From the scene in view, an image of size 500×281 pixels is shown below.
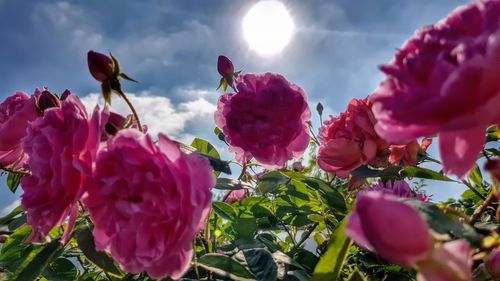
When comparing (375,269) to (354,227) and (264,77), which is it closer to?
(264,77)

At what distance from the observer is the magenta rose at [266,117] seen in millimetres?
1156

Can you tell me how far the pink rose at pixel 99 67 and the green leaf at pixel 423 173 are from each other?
616 millimetres

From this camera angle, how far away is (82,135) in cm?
71

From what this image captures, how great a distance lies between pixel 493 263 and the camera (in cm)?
56

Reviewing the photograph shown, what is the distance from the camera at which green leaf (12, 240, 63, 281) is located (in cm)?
87

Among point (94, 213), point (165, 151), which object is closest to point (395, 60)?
point (165, 151)

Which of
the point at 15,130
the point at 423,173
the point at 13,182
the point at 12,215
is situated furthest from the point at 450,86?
the point at 13,182

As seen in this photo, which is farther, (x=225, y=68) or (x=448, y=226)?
(x=225, y=68)

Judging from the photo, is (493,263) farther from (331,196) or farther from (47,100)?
(47,100)

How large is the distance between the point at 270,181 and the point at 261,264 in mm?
433

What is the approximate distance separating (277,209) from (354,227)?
0.93 metres

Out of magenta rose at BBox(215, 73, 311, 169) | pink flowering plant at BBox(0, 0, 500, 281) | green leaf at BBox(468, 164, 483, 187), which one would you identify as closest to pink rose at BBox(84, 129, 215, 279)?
pink flowering plant at BBox(0, 0, 500, 281)

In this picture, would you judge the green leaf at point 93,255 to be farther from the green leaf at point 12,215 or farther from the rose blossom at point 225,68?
the rose blossom at point 225,68

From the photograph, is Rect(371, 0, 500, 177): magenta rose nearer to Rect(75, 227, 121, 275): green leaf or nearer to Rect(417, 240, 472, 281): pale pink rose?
Rect(417, 240, 472, 281): pale pink rose
